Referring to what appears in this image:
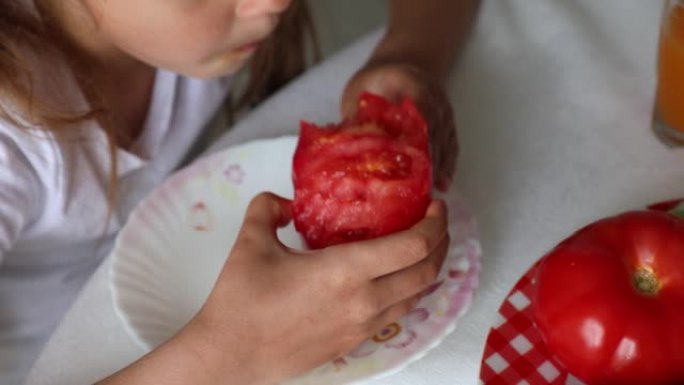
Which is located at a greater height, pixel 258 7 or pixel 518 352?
pixel 258 7

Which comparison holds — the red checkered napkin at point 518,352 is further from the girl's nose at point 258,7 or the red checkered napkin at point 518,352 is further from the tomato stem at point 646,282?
the girl's nose at point 258,7

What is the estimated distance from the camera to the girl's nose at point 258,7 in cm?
78

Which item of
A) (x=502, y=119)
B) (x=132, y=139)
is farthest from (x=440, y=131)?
(x=132, y=139)

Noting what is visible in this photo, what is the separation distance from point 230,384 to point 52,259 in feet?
1.15

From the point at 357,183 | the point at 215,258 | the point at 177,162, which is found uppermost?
the point at 357,183

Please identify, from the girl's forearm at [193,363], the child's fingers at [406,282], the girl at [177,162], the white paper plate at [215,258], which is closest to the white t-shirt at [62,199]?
the girl at [177,162]

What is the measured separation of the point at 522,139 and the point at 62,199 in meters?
0.41

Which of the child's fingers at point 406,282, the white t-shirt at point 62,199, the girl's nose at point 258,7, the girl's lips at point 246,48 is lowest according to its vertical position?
the white t-shirt at point 62,199

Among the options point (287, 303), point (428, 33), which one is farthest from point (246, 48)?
point (287, 303)

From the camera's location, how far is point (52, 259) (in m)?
0.94

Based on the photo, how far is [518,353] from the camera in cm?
66

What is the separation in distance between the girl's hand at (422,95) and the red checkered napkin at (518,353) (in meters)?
0.13

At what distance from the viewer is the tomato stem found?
0.61 m

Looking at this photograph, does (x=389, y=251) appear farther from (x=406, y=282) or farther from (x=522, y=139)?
(x=522, y=139)
